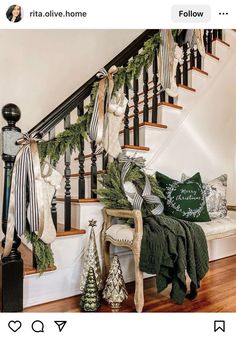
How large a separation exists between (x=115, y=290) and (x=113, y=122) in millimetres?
718

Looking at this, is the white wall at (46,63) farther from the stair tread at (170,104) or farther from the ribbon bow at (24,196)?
the ribbon bow at (24,196)

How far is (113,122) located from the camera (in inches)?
51.4

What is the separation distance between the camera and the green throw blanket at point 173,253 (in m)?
1.10

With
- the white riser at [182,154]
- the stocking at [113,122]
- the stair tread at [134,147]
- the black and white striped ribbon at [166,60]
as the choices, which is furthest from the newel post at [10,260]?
the black and white striped ribbon at [166,60]

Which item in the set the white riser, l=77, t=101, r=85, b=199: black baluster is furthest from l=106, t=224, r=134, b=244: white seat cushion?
l=77, t=101, r=85, b=199: black baluster

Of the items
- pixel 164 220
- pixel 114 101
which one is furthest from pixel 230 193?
pixel 114 101

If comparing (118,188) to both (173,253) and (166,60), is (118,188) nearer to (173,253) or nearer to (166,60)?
(173,253)

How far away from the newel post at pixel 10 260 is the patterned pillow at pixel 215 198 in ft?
3.15
